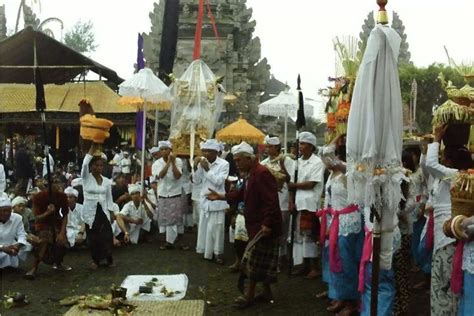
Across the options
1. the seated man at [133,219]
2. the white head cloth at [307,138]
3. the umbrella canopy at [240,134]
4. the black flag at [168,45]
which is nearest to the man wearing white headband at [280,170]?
the white head cloth at [307,138]

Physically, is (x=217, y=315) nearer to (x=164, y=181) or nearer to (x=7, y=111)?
(x=164, y=181)

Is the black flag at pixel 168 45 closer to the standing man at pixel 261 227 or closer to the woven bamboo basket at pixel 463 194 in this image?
the standing man at pixel 261 227

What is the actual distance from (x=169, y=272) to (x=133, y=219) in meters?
2.75

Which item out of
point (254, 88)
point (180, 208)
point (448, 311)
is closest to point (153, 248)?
point (180, 208)

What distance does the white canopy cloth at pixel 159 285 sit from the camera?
23.3 ft

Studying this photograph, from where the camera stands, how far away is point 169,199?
1059 centimetres

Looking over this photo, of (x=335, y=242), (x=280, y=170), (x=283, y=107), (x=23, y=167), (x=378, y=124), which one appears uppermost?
(x=283, y=107)

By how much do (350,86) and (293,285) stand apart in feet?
9.22

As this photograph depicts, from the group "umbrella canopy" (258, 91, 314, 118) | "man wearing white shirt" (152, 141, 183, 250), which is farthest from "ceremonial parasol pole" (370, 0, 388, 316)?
"umbrella canopy" (258, 91, 314, 118)

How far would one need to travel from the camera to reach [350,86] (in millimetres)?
6512

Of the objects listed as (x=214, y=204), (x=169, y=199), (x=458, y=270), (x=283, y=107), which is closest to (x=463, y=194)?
(x=458, y=270)

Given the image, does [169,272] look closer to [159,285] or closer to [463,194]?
[159,285]

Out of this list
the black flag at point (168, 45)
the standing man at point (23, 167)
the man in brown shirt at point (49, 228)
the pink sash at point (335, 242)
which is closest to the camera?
the pink sash at point (335, 242)

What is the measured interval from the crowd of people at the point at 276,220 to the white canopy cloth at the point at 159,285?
32.6 inches
